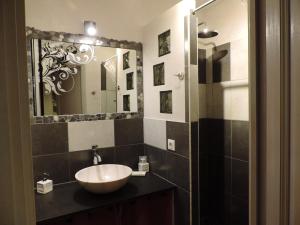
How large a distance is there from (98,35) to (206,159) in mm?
1469

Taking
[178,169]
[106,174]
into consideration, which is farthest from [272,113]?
[106,174]

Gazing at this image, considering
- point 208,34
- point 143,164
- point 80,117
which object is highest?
point 208,34

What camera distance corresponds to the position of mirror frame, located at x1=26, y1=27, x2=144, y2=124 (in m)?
1.80

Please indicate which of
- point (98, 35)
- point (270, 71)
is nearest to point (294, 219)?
point (270, 71)

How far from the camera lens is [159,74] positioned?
2.00 meters

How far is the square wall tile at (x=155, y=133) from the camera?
77.5 inches

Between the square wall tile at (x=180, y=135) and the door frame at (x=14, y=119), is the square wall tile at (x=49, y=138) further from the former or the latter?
the door frame at (x=14, y=119)

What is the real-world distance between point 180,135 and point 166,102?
1.06 ft

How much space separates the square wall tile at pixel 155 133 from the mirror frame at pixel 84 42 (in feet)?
0.50

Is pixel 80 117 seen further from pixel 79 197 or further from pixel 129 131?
pixel 79 197

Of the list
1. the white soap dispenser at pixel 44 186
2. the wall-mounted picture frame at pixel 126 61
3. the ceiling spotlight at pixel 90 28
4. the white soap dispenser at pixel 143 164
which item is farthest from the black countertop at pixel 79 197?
the ceiling spotlight at pixel 90 28

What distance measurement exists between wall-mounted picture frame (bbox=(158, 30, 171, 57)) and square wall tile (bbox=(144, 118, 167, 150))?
22.9 inches

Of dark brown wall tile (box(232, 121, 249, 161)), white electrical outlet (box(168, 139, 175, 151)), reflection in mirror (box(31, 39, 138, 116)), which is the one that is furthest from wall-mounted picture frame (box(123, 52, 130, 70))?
dark brown wall tile (box(232, 121, 249, 161))

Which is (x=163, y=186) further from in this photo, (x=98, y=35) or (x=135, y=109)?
(x=98, y=35)
